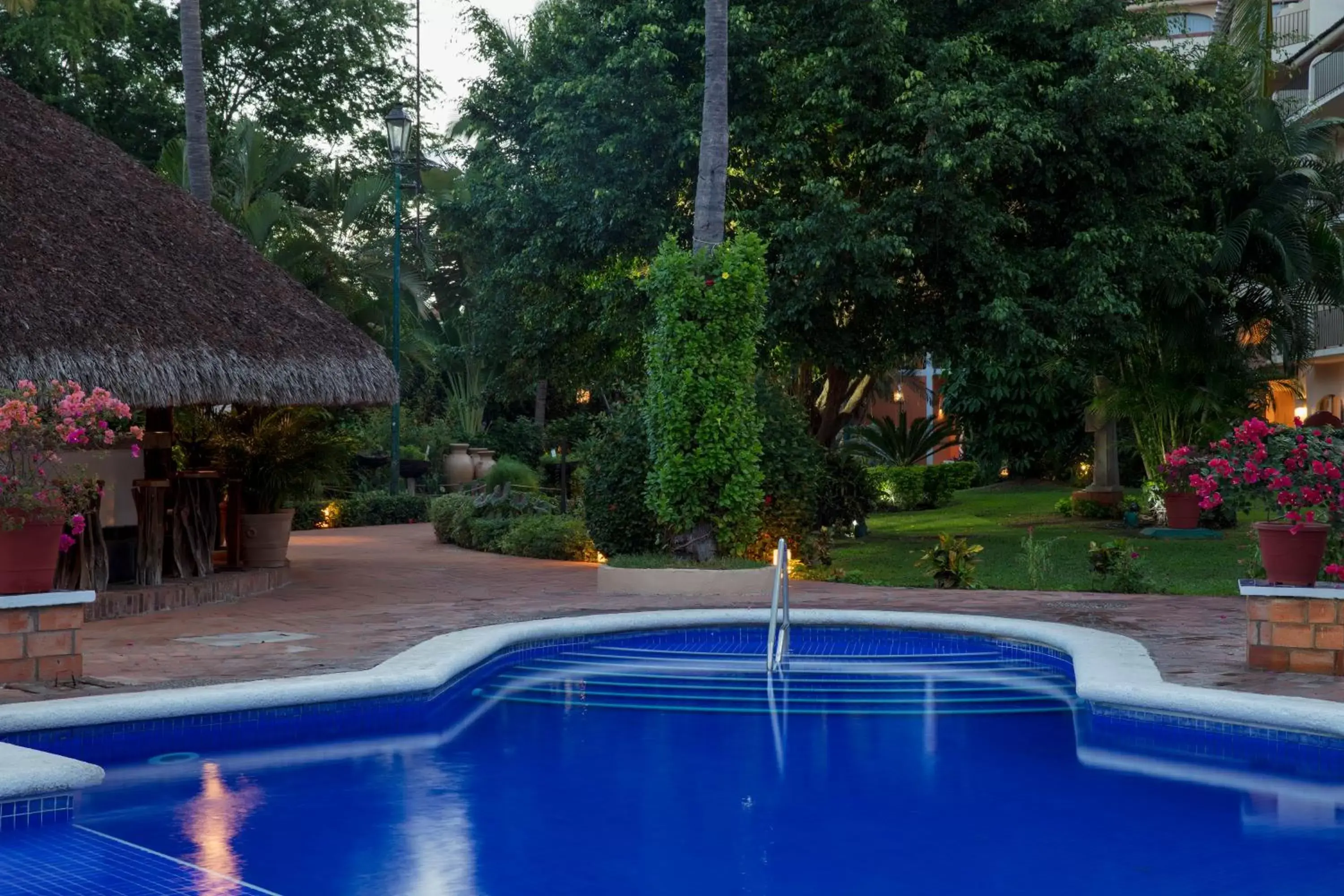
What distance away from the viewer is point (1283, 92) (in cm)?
3647

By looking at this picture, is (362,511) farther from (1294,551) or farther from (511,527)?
(1294,551)

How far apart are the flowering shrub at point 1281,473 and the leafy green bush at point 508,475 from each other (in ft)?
44.7

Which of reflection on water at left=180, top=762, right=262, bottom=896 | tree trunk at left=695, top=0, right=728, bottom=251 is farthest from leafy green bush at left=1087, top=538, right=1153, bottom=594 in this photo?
reflection on water at left=180, top=762, right=262, bottom=896

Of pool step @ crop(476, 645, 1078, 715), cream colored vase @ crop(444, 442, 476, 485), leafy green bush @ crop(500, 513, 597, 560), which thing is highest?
cream colored vase @ crop(444, 442, 476, 485)

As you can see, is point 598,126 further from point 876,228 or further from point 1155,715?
point 1155,715

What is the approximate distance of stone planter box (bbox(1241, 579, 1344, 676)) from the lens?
801 centimetres

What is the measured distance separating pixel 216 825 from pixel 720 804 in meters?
2.30

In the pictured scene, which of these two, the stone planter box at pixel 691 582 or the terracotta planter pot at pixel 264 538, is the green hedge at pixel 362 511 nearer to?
the terracotta planter pot at pixel 264 538

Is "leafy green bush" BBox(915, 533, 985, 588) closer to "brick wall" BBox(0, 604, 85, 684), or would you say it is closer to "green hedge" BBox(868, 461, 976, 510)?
"brick wall" BBox(0, 604, 85, 684)

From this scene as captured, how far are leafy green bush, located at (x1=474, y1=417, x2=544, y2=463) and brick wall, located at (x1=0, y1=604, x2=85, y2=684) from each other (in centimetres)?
2360

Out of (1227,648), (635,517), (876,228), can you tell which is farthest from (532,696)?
(876,228)

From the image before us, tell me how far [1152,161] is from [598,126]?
7127 mm

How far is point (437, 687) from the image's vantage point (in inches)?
334

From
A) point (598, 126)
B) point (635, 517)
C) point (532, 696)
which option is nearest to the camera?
point (532, 696)
